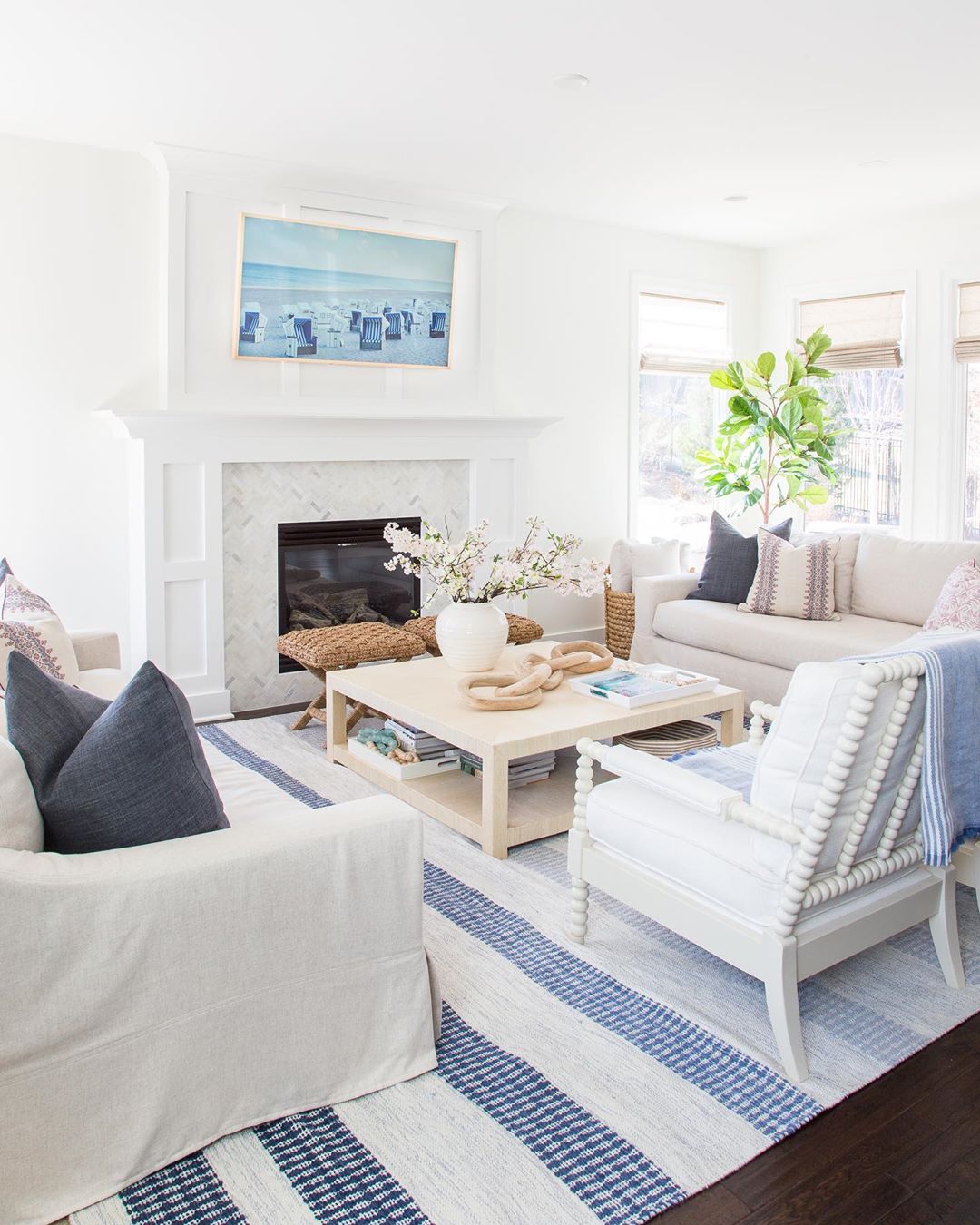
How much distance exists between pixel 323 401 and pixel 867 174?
9.19 ft

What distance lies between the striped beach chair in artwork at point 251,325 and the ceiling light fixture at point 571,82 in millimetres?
1768

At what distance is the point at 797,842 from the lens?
2115mm

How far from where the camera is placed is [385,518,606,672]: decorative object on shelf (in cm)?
379

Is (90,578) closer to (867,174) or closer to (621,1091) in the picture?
(621,1091)

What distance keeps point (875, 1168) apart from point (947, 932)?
31.3 inches

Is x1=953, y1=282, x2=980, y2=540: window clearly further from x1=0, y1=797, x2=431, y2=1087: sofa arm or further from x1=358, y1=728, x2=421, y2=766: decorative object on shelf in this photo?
x1=0, y1=797, x2=431, y2=1087: sofa arm

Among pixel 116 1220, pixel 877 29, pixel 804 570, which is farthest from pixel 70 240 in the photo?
pixel 116 1220

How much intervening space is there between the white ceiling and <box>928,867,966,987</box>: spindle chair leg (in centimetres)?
249

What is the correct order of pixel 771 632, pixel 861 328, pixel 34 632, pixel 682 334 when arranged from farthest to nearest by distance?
pixel 682 334 → pixel 861 328 → pixel 771 632 → pixel 34 632

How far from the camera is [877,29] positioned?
3.35m

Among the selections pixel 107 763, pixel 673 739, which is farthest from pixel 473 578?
pixel 107 763

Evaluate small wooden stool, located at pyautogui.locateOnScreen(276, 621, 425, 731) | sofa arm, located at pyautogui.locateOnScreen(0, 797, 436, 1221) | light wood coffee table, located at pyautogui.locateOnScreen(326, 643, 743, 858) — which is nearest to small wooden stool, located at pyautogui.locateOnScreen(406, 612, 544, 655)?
small wooden stool, located at pyautogui.locateOnScreen(276, 621, 425, 731)

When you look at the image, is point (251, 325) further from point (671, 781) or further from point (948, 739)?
point (948, 739)

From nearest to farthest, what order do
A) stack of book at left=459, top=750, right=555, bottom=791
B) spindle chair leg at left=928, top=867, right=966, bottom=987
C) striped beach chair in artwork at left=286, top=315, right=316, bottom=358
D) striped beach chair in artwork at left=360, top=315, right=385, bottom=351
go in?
spindle chair leg at left=928, top=867, right=966, bottom=987 < stack of book at left=459, top=750, right=555, bottom=791 < striped beach chair in artwork at left=286, top=315, right=316, bottom=358 < striped beach chair in artwork at left=360, top=315, right=385, bottom=351
